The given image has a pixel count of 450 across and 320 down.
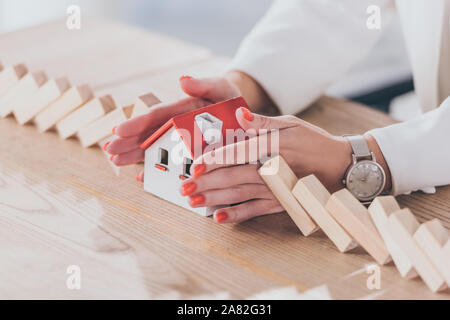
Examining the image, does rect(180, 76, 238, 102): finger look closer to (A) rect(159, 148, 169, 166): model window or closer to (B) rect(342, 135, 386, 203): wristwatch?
(A) rect(159, 148, 169, 166): model window

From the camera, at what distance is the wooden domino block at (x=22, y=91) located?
3.84 ft

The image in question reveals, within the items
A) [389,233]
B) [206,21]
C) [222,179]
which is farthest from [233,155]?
[206,21]

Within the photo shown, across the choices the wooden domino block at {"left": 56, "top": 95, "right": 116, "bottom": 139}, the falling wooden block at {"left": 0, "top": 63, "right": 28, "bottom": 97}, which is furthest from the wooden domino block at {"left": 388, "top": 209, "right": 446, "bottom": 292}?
the falling wooden block at {"left": 0, "top": 63, "right": 28, "bottom": 97}

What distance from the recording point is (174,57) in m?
1.58

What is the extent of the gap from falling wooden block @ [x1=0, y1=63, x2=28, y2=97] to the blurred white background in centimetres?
163

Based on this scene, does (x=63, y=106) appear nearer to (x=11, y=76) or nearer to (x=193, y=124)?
(x=11, y=76)

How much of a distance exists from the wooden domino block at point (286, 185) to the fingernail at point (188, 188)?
0.11 m

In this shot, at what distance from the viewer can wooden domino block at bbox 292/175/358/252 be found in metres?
0.79

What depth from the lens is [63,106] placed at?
1143 millimetres

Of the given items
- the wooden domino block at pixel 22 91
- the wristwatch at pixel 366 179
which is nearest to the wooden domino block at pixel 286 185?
the wristwatch at pixel 366 179

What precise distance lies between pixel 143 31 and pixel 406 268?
4.25 ft

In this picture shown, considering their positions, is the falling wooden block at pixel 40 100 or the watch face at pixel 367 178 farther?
the falling wooden block at pixel 40 100

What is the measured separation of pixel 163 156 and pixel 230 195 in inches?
5.9

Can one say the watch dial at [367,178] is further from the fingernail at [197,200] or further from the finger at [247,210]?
the fingernail at [197,200]
